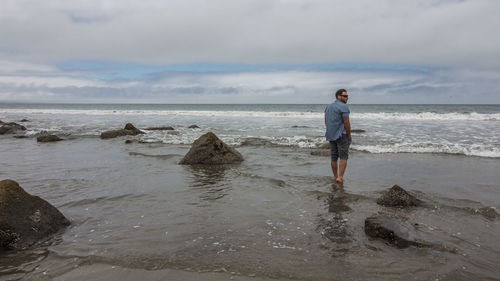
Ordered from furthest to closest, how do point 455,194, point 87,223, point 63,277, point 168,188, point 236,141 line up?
1. point 236,141
2. point 168,188
3. point 455,194
4. point 87,223
5. point 63,277

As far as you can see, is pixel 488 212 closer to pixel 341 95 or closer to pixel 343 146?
pixel 343 146

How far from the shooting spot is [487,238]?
14.1ft

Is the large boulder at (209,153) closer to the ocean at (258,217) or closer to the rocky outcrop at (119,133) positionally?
the ocean at (258,217)

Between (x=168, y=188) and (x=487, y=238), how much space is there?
566cm

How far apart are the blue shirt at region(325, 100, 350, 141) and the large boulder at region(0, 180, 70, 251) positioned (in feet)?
19.1

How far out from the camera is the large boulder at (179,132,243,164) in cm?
968

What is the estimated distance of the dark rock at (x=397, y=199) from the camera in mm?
5672

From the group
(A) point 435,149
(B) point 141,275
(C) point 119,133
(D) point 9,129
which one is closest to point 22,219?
(B) point 141,275

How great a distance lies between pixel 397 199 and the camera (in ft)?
18.7

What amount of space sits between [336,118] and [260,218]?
3590 millimetres

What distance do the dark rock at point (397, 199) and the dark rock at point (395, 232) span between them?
3.74 ft

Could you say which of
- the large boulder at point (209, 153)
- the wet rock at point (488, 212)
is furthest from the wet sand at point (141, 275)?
the large boulder at point (209, 153)

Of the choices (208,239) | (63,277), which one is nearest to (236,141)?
(208,239)

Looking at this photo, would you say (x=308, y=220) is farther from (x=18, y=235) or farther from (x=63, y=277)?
(x=18, y=235)
